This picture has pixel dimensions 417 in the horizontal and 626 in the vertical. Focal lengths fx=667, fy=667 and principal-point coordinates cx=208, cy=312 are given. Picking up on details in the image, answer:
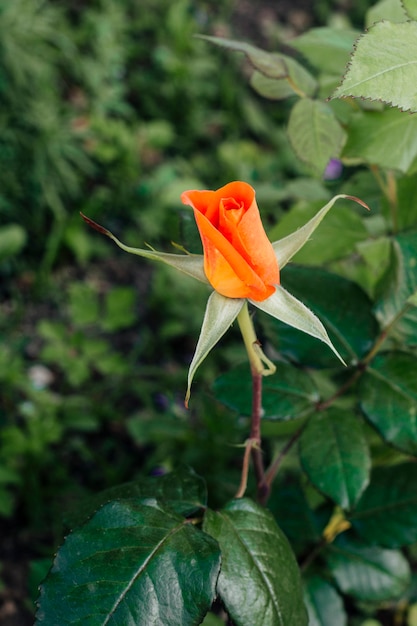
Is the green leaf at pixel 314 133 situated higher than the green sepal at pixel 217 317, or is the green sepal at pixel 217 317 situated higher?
the green leaf at pixel 314 133

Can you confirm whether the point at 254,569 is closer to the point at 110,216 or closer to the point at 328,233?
the point at 328,233

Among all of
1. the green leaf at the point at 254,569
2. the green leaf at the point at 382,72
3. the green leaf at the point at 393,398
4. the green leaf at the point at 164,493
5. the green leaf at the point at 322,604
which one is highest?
the green leaf at the point at 382,72

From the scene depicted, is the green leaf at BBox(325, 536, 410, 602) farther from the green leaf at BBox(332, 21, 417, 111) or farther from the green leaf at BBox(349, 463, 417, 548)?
the green leaf at BBox(332, 21, 417, 111)

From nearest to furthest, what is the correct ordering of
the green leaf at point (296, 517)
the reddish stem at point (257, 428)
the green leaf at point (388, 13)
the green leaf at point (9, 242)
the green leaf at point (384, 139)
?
the reddish stem at point (257, 428), the green leaf at point (384, 139), the green leaf at point (388, 13), the green leaf at point (296, 517), the green leaf at point (9, 242)

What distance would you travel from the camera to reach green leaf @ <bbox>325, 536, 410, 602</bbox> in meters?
0.97

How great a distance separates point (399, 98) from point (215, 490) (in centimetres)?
115

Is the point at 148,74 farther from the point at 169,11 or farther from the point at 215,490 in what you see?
the point at 215,490

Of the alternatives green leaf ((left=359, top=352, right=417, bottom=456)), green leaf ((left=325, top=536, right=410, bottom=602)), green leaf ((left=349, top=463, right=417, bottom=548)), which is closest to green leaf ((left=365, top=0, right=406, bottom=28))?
green leaf ((left=359, top=352, right=417, bottom=456))

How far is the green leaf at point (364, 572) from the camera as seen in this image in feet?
3.18

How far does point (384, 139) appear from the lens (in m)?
0.77

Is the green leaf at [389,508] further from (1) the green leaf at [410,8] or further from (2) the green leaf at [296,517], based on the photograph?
(1) the green leaf at [410,8]

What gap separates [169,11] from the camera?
305 cm

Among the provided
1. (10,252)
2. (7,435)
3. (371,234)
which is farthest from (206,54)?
(371,234)

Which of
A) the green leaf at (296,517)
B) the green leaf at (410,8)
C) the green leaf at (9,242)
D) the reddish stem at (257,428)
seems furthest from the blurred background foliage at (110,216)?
the green leaf at (410,8)
